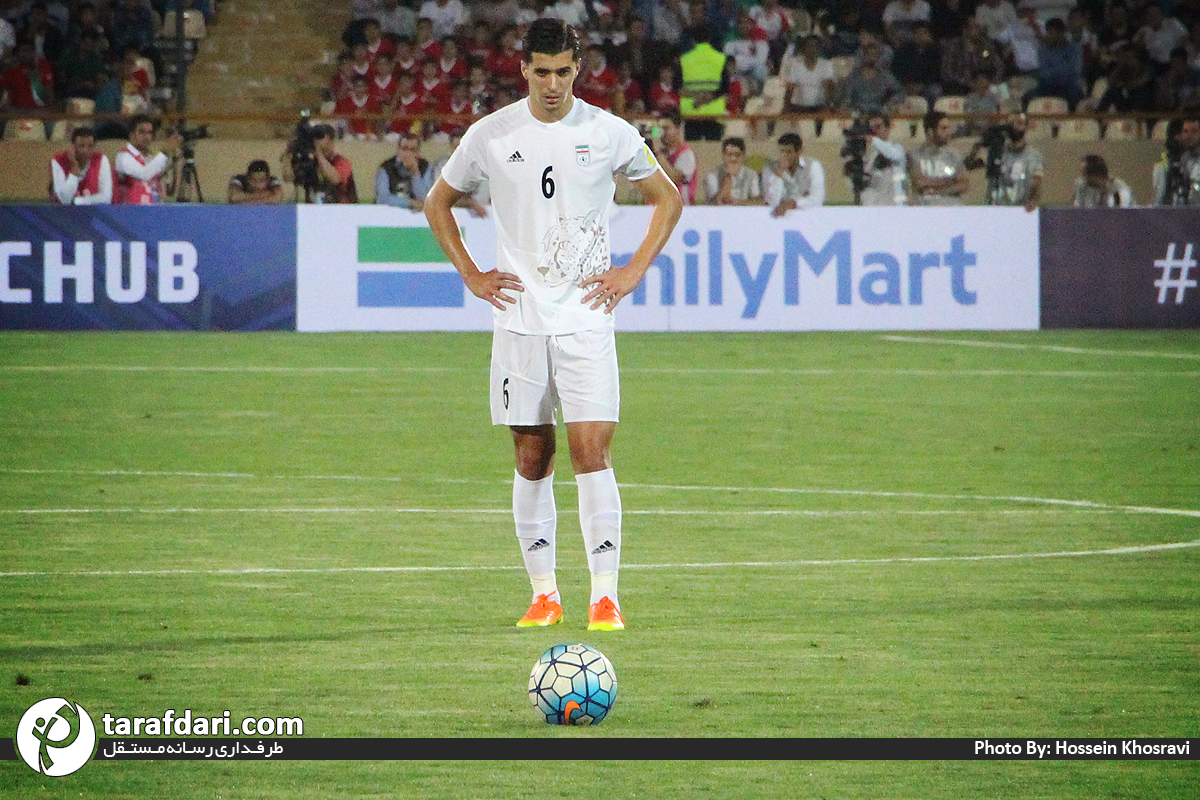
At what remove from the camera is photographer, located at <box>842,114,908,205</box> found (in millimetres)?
21016

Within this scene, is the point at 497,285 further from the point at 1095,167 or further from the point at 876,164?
A: the point at 1095,167

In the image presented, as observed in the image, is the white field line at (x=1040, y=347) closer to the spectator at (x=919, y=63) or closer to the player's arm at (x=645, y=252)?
the spectator at (x=919, y=63)

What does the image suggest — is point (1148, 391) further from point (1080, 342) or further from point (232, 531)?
point (232, 531)

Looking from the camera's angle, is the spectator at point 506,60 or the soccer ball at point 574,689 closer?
the soccer ball at point 574,689

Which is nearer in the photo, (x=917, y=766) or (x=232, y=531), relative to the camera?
(x=917, y=766)

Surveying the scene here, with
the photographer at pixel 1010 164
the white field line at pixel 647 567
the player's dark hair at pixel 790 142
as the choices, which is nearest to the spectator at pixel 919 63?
the photographer at pixel 1010 164

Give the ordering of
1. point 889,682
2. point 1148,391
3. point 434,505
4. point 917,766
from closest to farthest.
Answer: point 917,766, point 889,682, point 434,505, point 1148,391

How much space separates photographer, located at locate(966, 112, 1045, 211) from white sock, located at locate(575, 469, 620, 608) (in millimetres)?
14245

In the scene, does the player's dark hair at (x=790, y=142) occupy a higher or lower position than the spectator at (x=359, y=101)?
lower

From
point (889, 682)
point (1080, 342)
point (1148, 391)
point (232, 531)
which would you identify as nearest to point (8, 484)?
point (232, 531)

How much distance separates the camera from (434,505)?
33.3 ft

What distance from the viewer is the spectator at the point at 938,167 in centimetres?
2131

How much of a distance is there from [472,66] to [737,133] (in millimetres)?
3723

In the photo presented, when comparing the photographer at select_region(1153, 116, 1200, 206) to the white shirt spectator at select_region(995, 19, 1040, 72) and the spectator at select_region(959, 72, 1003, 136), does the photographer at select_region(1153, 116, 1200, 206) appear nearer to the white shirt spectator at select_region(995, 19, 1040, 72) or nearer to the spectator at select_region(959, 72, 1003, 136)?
the spectator at select_region(959, 72, 1003, 136)
